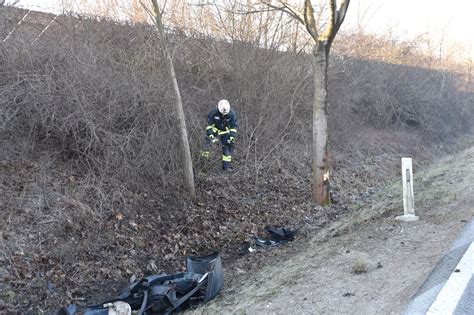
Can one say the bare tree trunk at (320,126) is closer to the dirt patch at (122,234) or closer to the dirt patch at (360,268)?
the dirt patch at (122,234)

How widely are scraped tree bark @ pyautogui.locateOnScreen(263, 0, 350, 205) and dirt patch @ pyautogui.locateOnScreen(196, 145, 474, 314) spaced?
9.41ft

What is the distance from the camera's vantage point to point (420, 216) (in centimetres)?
Result: 666

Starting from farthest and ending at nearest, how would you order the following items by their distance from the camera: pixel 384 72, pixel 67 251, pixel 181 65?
1. pixel 384 72
2. pixel 181 65
3. pixel 67 251

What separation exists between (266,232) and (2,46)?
6.22 m

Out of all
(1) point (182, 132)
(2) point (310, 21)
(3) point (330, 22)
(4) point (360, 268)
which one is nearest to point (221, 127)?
(1) point (182, 132)

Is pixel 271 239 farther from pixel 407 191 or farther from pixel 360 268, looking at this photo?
pixel 360 268

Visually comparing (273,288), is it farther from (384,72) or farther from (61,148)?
(384,72)

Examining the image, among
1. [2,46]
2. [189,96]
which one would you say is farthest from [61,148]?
[189,96]

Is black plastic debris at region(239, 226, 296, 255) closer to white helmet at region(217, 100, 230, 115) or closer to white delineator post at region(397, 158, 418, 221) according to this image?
white delineator post at region(397, 158, 418, 221)

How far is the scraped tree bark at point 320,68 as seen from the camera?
9.79 meters

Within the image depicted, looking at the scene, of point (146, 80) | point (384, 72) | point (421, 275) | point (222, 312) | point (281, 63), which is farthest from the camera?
point (384, 72)

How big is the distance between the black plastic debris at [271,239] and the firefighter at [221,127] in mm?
2465

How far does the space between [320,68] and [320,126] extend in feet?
4.28

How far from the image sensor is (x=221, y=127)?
10508mm
